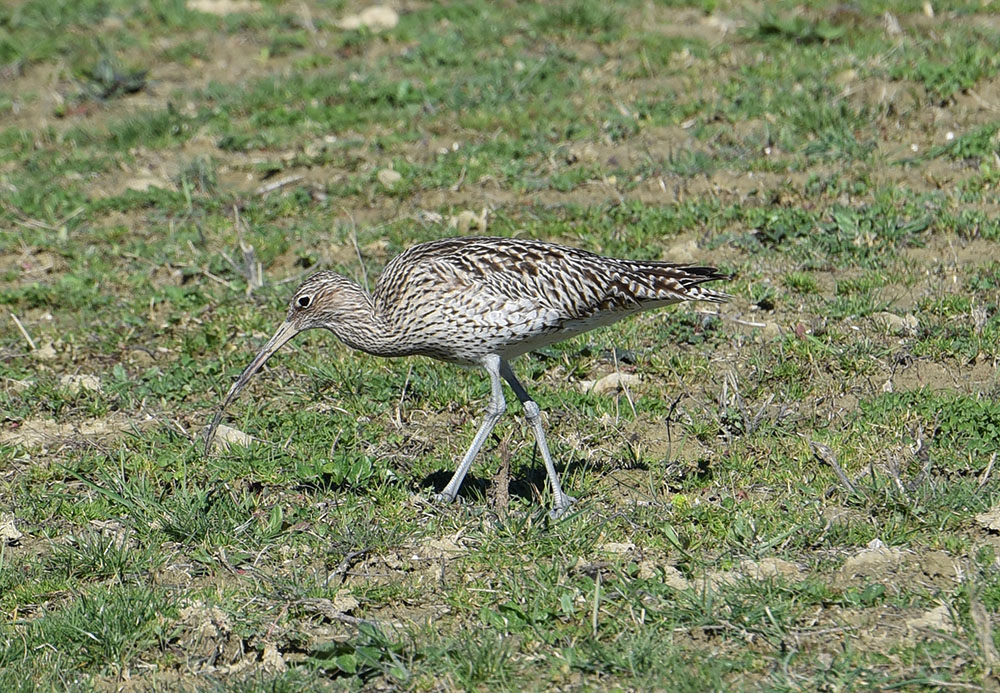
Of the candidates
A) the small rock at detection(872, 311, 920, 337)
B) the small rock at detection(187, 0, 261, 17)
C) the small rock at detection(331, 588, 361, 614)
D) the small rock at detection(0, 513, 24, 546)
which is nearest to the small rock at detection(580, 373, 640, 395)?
the small rock at detection(872, 311, 920, 337)

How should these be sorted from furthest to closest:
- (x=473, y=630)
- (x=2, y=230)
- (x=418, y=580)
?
(x=2, y=230) < (x=418, y=580) < (x=473, y=630)

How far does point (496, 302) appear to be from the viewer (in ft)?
21.4

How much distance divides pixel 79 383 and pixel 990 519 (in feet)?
16.7

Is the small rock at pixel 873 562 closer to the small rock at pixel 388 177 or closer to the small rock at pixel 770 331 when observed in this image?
the small rock at pixel 770 331

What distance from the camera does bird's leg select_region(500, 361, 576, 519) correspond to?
6.40 metres

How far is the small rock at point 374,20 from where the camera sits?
13.3m

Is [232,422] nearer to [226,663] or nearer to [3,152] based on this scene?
[226,663]

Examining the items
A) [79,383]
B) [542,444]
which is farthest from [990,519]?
[79,383]

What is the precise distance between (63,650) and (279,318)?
3.69 meters

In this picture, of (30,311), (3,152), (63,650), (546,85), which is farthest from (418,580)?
(3,152)

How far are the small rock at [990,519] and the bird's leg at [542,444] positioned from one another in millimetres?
1829

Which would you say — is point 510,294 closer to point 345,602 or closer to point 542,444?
point 542,444

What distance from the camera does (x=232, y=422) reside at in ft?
25.0

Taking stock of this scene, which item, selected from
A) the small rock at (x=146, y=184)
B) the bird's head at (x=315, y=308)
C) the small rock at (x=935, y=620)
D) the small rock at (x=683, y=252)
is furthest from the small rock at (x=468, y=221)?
the small rock at (x=935, y=620)
